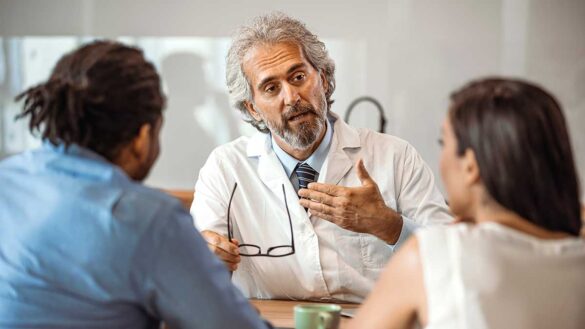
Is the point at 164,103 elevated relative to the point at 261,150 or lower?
elevated

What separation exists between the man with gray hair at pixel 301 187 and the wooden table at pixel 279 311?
198 mm

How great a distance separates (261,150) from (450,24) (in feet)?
6.83

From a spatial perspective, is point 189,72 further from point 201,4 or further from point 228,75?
point 228,75

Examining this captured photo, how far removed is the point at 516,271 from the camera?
4.36 ft

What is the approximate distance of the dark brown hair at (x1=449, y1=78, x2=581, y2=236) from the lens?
136 cm

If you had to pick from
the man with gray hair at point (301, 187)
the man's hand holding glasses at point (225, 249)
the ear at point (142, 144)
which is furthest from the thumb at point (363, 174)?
the ear at point (142, 144)

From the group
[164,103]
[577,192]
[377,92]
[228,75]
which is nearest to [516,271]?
[577,192]

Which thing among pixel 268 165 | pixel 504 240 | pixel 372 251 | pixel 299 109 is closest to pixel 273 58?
pixel 299 109

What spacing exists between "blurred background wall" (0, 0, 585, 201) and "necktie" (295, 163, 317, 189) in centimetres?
179

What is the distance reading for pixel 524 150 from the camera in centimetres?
136

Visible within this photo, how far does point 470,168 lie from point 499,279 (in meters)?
0.20

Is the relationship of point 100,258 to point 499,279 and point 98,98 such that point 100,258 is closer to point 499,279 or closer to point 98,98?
point 98,98

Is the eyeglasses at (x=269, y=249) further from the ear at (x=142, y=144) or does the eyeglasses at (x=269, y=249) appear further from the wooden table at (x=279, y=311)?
the ear at (x=142, y=144)

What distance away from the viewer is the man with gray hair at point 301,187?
2.46m
